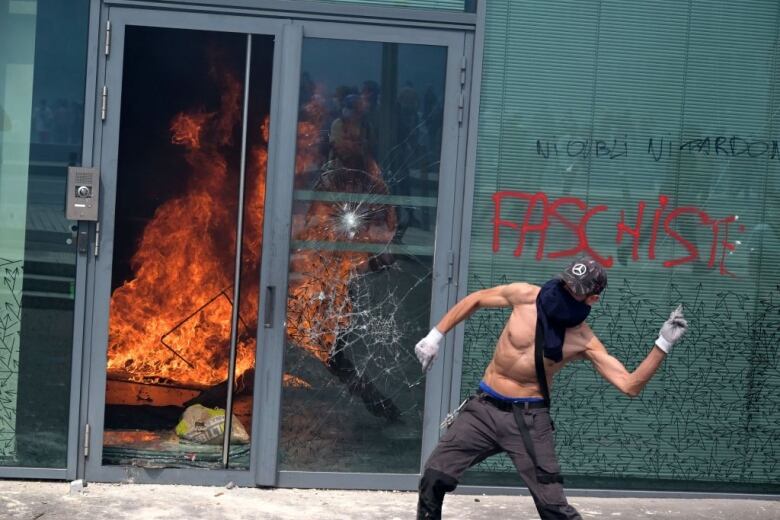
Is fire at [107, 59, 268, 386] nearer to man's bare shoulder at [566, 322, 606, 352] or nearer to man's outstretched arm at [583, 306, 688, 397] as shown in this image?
man's bare shoulder at [566, 322, 606, 352]

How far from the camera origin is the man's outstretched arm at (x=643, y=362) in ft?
18.5

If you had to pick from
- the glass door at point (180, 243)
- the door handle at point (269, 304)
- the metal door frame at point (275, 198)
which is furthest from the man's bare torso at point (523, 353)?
the glass door at point (180, 243)

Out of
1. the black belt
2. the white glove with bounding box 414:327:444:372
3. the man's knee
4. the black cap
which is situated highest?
the black cap

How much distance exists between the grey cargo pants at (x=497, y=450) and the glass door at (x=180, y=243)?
1922 mm

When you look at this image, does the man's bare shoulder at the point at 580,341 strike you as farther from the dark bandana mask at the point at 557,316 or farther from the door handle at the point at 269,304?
the door handle at the point at 269,304

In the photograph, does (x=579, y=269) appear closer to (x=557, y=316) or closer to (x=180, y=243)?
(x=557, y=316)

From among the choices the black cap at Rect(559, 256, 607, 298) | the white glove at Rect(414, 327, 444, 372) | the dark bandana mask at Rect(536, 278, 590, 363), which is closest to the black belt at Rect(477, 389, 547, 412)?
the dark bandana mask at Rect(536, 278, 590, 363)

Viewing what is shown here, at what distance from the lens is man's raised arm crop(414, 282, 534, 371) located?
6184mm

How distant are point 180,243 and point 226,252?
12.1 inches

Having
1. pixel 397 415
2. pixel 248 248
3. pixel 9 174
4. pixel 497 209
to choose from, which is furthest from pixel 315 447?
pixel 9 174

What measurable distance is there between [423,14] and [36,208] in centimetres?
276

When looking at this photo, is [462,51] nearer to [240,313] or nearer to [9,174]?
[240,313]

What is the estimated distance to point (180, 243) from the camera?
7668 mm

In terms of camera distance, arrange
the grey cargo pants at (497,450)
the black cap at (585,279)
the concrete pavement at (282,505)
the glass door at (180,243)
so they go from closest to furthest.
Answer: the black cap at (585,279) → the grey cargo pants at (497,450) → the concrete pavement at (282,505) → the glass door at (180,243)
